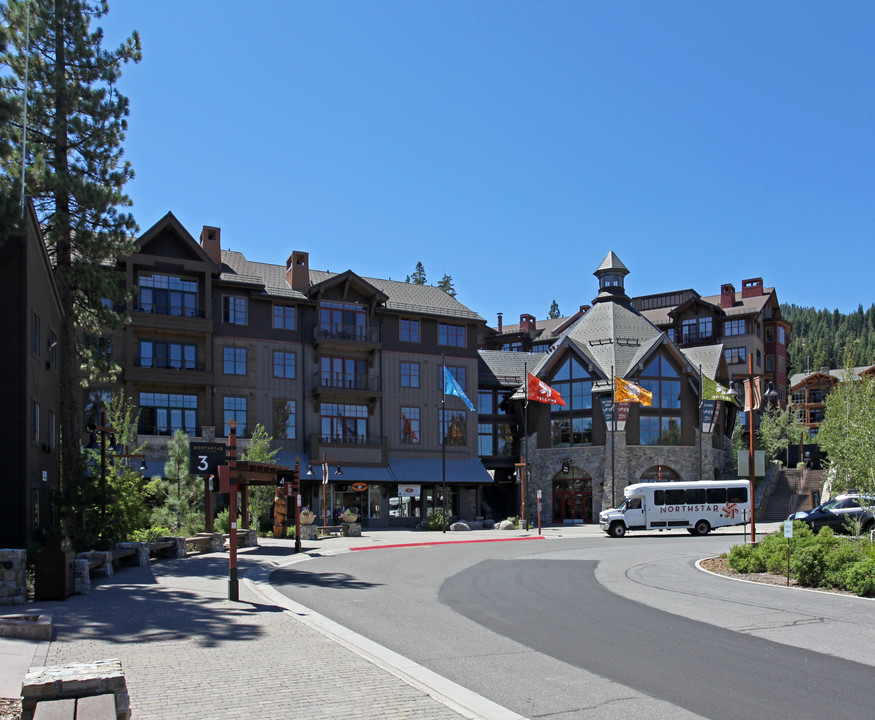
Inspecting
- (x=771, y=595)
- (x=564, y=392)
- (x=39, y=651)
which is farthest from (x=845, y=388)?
(x=39, y=651)

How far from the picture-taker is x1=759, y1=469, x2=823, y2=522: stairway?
54.9 meters

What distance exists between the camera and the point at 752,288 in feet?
275

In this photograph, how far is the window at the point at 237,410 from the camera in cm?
4756

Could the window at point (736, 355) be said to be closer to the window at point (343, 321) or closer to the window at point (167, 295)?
the window at point (343, 321)

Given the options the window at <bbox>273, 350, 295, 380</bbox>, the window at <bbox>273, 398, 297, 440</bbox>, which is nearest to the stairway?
the window at <bbox>273, 398, 297, 440</bbox>

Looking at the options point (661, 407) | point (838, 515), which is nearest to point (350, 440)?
point (661, 407)

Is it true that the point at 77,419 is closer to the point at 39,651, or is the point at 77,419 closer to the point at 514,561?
the point at 514,561

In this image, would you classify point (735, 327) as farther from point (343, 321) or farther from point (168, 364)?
point (168, 364)

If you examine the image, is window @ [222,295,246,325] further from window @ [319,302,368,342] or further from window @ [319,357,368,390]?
window @ [319,357,368,390]

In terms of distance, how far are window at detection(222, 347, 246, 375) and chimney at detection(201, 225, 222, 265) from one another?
5.11 meters

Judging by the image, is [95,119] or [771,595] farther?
[95,119]

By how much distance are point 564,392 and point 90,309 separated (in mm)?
36381

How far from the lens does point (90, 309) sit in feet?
96.6

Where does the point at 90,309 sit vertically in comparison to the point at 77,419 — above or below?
above
